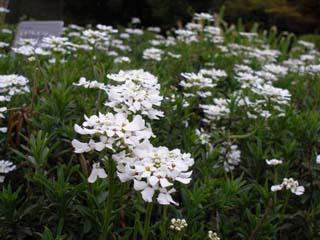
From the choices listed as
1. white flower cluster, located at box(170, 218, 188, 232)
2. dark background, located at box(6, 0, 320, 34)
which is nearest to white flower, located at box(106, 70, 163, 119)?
white flower cluster, located at box(170, 218, 188, 232)

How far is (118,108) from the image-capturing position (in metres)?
1.81

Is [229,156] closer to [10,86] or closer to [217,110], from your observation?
[217,110]

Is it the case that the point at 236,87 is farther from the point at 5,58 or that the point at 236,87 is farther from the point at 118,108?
the point at 118,108

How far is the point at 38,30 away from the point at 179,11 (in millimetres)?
7706

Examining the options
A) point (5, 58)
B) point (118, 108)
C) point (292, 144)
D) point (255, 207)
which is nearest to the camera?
point (118, 108)

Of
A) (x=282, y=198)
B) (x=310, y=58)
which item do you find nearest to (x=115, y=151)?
(x=282, y=198)

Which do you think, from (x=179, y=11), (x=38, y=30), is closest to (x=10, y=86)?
(x=38, y=30)

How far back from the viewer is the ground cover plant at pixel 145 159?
5.32 ft

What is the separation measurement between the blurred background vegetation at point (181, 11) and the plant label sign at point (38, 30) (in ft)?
23.5

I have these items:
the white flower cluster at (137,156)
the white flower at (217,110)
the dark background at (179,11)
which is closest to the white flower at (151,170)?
the white flower cluster at (137,156)

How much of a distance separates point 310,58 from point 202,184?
2.96m

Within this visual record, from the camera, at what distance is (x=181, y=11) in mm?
11680

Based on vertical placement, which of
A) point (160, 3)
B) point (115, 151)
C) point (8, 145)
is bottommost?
point (160, 3)

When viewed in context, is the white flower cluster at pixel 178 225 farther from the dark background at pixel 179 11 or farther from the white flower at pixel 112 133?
the dark background at pixel 179 11
